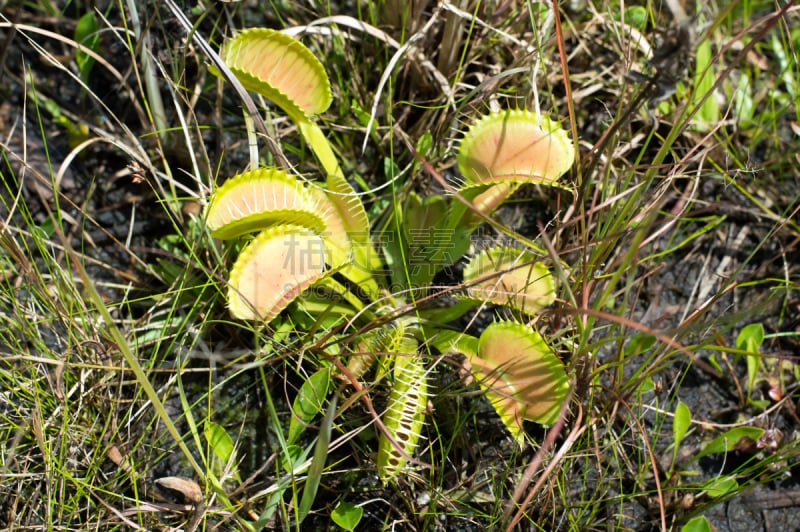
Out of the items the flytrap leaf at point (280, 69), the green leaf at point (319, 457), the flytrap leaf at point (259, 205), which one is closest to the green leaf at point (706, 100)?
the flytrap leaf at point (280, 69)

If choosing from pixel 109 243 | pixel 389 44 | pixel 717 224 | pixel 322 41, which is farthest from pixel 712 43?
pixel 109 243

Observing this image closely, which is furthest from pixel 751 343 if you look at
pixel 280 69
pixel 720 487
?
pixel 280 69

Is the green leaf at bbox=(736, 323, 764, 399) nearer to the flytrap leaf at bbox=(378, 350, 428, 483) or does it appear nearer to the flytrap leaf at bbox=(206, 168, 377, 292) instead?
the flytrap leaf at bbox=(378, 350, 428, 483)

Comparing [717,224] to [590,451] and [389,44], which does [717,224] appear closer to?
[590,451]

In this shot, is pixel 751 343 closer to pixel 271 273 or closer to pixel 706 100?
pixel 706 100

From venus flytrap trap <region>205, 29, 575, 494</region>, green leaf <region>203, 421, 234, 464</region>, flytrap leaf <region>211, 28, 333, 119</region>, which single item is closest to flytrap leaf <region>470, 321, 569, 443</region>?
venus flytrap trap <region>205, 29, 575, 494</region>

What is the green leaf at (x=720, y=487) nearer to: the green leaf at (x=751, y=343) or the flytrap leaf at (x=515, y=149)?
the green leaf at (x=751, y=343)

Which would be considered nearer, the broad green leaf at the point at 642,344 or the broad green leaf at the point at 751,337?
the broad green leaf at the point at 642,344
